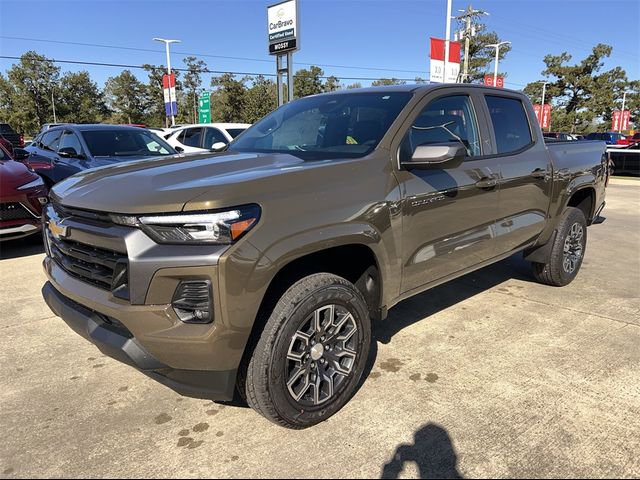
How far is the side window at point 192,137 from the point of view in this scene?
40.0 feet

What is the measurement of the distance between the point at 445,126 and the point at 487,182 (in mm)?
541

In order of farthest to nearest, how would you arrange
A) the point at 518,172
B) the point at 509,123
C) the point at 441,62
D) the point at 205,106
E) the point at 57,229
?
the point at 205,106 < the point at 441,62 < the point at 509,123 < the point at 518,172 < the point at 57,229

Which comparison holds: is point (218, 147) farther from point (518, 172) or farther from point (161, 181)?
point (518, 172)

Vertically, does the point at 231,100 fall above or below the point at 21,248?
above

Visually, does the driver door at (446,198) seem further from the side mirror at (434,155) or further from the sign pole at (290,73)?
the sign pole at (290,73)

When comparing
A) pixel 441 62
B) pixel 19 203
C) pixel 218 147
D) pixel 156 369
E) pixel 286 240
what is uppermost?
pixel 441 62

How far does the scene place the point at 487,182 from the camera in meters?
3.64

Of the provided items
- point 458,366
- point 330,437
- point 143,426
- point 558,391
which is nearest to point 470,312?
point 458,366

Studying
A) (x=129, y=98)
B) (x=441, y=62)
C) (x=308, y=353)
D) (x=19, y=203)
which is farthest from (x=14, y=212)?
(x=129, y=98)

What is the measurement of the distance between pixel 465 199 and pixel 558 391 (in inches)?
54.1

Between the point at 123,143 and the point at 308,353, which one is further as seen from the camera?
the point at 123,143

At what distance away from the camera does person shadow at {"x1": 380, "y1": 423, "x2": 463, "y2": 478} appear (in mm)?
2287

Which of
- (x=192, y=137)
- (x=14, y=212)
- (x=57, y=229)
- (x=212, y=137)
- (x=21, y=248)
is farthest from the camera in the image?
(x=192, y=137)

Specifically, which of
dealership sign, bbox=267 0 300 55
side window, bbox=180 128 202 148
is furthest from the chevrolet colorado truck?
dealership sign, bbox=267 0 300 55
